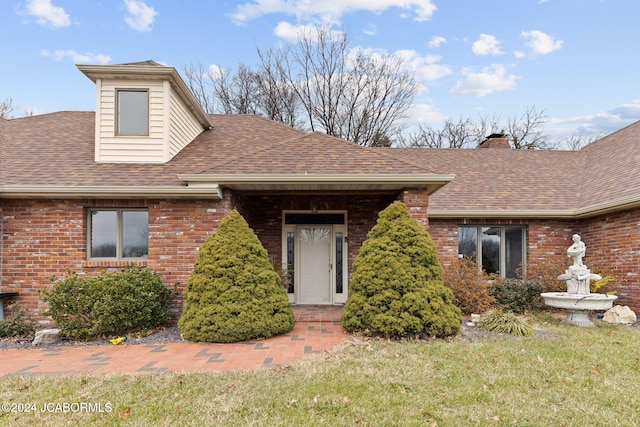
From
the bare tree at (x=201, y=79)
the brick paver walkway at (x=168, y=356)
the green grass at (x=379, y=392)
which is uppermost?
the bare tree at (x=201, y=79)

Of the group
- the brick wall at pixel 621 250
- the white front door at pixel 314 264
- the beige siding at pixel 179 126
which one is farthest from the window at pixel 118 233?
the brick wall at pixel 621 250

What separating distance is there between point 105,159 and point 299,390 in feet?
24.2

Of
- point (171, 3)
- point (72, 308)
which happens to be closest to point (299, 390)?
point (72, 308)

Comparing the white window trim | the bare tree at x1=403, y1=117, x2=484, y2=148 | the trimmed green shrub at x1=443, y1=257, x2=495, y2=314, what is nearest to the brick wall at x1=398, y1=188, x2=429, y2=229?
the trimmed green shrub at x1=443, y1=257, x2=495, y2=314

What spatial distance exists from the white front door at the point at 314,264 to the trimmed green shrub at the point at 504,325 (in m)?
4.07

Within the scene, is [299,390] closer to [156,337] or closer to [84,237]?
[156,337]

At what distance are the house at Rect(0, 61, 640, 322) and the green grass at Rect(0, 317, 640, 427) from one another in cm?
344

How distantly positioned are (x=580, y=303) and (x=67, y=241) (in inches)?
412

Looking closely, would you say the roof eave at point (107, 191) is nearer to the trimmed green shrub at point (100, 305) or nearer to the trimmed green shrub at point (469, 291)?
the trimmed green shrub at point (100, 305)

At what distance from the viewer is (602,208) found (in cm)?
930

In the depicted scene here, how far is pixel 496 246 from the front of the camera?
11.0 m

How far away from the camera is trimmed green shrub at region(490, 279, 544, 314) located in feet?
30.8

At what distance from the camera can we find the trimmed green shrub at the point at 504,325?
700 centimetres

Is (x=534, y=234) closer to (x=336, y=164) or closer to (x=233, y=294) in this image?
(x=336, y=164)
